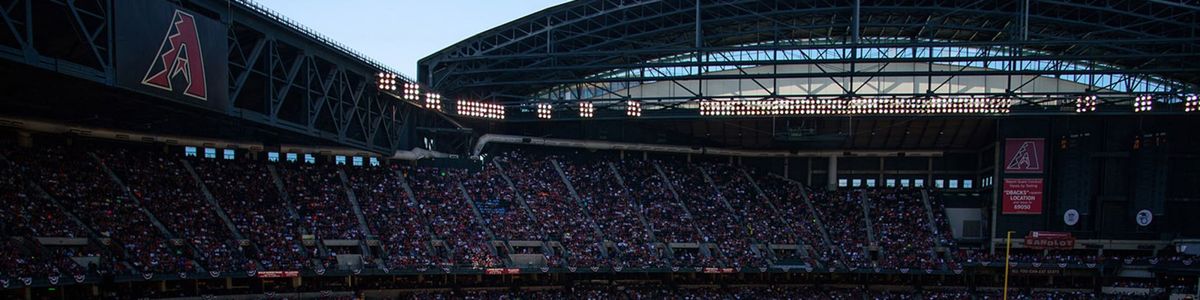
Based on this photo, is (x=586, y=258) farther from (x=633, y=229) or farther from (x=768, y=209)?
(x=768, y=209)

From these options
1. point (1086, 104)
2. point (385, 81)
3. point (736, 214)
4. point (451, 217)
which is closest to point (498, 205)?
point (451, 217)

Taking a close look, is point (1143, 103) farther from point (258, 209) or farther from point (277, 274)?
point (258, 209)

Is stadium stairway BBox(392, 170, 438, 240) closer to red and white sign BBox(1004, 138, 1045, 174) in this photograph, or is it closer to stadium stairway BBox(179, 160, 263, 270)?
stadium stairway BBox(179, 160, 263, 270)

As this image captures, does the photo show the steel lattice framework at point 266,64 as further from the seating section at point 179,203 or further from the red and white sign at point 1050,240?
the red and white sign at point 1050,240

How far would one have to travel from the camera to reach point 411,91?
4566 centimetres

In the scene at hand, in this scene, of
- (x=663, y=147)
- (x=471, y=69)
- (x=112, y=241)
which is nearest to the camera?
(x=112, y=241)

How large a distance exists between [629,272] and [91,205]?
30.0 m

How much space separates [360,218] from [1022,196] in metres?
43.9

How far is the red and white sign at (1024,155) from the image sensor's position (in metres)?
57.5

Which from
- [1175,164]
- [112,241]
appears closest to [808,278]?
[1175,164]

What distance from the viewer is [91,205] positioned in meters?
38.9

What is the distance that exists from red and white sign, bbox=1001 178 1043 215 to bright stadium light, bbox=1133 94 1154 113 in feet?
29.6

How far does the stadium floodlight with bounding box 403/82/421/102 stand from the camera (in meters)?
45.4


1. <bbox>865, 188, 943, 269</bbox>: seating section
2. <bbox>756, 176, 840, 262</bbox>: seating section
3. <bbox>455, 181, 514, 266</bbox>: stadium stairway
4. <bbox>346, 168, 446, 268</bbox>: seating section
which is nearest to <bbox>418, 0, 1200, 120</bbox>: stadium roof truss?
<bbox>455, 181, 514, 266</bbox>: stadium stairway
